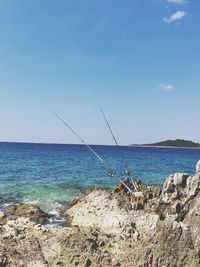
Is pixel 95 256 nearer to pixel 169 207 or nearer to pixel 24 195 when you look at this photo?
pixel 169 207

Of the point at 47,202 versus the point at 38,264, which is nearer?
the point at 38,264

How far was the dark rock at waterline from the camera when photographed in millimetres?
20219

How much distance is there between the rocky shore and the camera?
12.3m

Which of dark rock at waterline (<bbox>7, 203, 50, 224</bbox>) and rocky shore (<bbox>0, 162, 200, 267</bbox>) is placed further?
dark rock at waterline (<bbox>7, 203, 50, 224</bbox>)

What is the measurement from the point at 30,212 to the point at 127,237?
7.39 m

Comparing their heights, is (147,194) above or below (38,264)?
above

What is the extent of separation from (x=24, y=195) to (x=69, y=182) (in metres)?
8.48

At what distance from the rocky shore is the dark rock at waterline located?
1.85 meters

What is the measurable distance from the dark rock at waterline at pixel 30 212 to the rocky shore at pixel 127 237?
1848 mm

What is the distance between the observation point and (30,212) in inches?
822

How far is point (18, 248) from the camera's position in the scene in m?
13.6

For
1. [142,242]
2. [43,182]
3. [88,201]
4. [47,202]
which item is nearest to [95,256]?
[142,242]

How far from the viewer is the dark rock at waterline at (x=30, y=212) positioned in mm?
20219

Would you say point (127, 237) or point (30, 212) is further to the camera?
point (30, 212)
